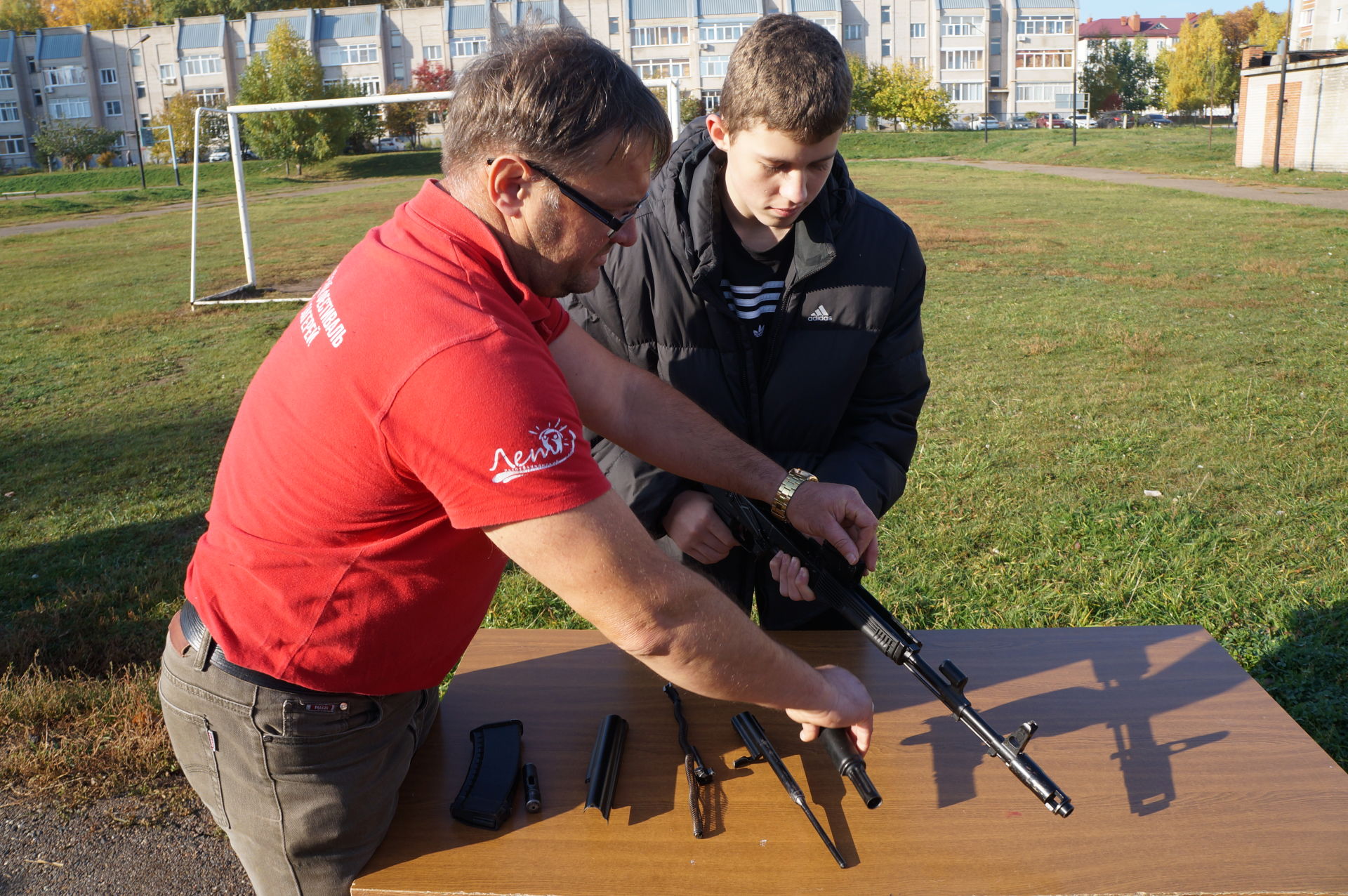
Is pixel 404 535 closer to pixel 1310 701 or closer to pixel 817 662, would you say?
pixel 817 662

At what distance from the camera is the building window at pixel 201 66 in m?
70.0

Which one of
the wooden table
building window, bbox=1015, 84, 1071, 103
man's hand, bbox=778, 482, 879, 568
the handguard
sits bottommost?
the wooden table

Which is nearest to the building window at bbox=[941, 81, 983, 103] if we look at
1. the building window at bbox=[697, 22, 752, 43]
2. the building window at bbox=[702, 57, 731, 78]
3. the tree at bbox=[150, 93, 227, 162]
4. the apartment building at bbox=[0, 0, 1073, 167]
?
the apartment building at bbox=[0, 0, 1073, 167]

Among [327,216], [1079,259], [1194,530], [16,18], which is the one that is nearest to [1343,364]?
[1194,530]

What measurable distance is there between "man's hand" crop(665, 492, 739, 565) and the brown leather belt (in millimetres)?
1080

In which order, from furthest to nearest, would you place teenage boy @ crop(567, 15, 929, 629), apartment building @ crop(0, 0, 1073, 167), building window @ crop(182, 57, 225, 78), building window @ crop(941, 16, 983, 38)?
1. building window @ crop(941, 16, 983, 38)
2. building window @ crop(182, 57, 225, 78)
3. apartment building @ crop(0, 0, 1073, 167)
4. teenage boy @ crop(567, 15, 929, 629)

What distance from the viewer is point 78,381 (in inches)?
385

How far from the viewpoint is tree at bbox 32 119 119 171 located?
56875 mm

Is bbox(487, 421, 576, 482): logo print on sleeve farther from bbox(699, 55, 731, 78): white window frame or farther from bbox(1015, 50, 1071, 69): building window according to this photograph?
bbox(1015, 50, 1071, 69): building window

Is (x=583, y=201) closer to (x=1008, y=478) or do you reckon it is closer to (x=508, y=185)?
(x=508, y=185)

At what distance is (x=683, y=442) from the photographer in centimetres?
222

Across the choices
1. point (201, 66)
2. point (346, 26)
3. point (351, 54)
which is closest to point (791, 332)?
point (351, 54)

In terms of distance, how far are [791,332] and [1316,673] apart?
2.88 meters

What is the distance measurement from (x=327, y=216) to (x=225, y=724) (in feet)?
89.5
